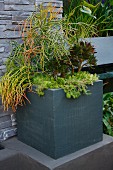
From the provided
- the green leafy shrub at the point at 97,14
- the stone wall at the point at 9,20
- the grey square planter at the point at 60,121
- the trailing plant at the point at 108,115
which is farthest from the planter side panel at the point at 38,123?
the green leafy shrub at the point at 97,14

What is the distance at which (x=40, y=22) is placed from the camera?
1922 mm

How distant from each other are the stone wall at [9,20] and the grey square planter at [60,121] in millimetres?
369

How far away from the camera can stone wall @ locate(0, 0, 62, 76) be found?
197cm

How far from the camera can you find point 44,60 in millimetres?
1996

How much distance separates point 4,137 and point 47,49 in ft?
2.35

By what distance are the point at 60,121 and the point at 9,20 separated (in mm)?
789

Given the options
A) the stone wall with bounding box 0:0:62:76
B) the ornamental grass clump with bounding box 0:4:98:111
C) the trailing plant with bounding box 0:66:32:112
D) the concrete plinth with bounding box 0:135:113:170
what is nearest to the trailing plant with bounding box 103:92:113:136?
the concrete plinth with bounding box 0:135:113:170

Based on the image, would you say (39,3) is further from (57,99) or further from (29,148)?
(29,148)

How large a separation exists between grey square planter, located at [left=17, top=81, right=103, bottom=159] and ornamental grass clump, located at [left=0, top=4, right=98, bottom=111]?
66 millimetres

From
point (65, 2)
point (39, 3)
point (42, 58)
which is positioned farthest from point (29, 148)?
point (65, 2)

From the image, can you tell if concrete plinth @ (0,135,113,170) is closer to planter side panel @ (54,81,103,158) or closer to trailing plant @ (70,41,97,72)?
planter side panel @ (54,81,103,158)

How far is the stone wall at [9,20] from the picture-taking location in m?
1.97

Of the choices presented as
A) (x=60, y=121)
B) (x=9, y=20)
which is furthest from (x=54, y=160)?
(x=9, y=20)

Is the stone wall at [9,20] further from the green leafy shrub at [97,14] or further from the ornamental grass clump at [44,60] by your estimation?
the green leafy shrub at [97,14]
